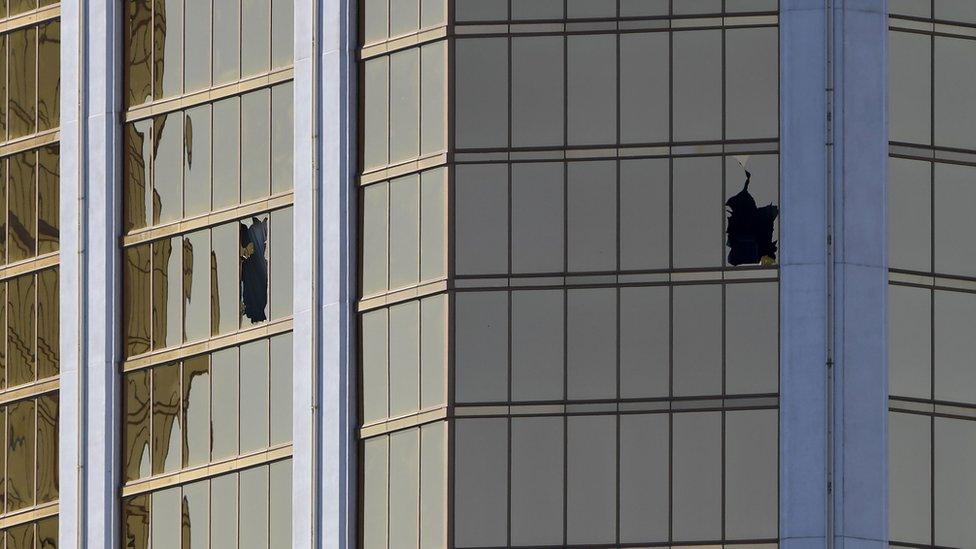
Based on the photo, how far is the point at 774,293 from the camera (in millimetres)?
53844

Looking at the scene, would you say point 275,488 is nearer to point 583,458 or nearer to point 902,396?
point 583,458

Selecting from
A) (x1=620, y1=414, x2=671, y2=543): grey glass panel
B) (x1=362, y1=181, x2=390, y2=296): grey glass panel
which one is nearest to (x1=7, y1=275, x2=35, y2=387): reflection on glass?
(x1=362, y1=181, x2=390, y2=296): grey glass panel

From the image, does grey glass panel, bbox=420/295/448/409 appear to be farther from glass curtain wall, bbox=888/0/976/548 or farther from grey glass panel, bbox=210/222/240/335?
glass curtain wall, bbox=888/0/976/548

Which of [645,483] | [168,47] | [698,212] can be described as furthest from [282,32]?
[645,483]

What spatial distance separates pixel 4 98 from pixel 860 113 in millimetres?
21544

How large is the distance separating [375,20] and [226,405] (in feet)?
30.9

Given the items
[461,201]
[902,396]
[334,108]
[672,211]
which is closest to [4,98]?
[334,108]

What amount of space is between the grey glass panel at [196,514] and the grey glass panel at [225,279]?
12.0 feet

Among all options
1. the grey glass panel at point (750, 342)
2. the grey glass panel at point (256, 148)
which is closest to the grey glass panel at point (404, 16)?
the grey glass panel at point (256, 148)

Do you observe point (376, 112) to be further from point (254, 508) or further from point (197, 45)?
point (254, 508)

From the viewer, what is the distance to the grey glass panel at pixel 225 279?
5728cm

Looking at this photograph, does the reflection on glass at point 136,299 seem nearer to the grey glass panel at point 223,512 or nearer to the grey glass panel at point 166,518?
the grey glass panel at point 166,518

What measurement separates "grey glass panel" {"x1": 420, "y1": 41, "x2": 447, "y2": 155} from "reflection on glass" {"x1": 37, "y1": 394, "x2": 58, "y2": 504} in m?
12.1

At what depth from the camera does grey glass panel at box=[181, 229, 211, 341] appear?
189ft
